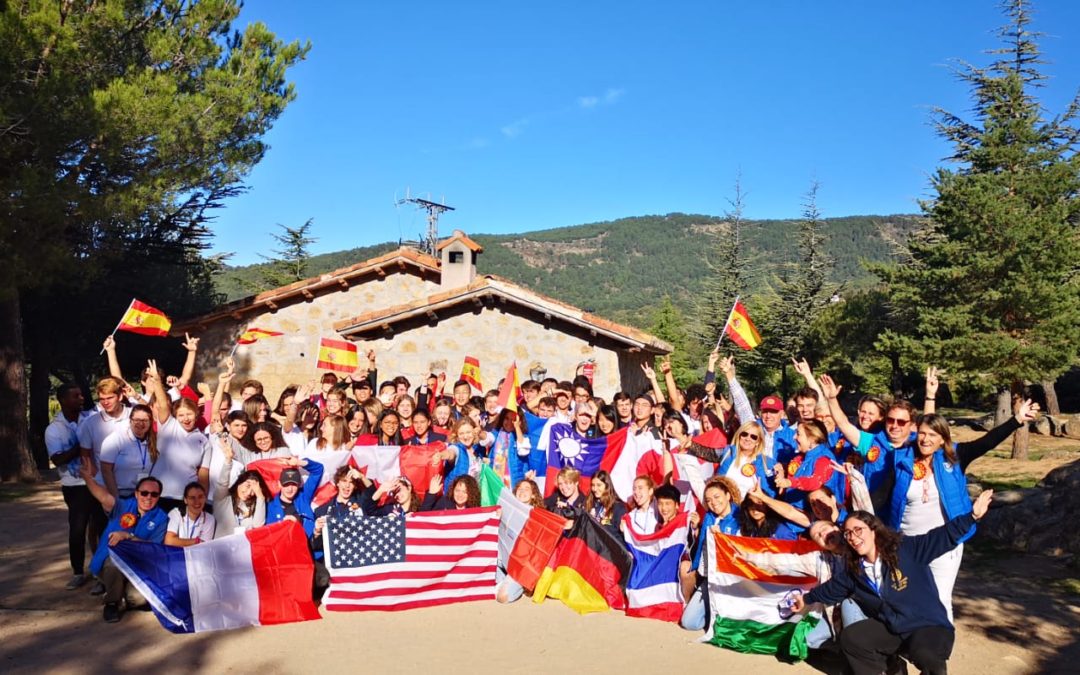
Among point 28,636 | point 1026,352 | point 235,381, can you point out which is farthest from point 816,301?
point 28,636

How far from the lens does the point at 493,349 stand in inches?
605

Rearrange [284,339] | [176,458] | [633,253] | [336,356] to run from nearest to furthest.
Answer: [176,458], [336,356], [284,339], [633,253]

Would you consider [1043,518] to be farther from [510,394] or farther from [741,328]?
[510,394]

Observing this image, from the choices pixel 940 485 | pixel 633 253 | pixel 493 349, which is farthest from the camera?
pixel 633 253

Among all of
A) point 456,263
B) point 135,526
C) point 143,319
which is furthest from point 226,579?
point 456,263

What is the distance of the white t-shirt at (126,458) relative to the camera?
7062mm

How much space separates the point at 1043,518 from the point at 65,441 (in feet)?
34.5

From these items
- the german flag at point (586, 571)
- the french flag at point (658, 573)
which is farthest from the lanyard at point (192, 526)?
→ the french flag at point (658, 573)

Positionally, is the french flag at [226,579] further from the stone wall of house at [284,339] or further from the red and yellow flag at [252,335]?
the stone wall of house at [284,339]

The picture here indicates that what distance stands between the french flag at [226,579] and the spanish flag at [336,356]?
6.68 meters

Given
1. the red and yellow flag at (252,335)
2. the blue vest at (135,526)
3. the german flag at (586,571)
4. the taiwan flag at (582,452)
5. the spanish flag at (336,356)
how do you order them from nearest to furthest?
the blue vest at (135,526) → the german flag at (586,571) → the taiwan flag at (582,452) → the spanish flag at (336,356) → the red and yellow flag at (252,335)

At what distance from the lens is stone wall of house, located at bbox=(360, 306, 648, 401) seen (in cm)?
1529

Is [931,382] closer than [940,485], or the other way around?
[940,485]

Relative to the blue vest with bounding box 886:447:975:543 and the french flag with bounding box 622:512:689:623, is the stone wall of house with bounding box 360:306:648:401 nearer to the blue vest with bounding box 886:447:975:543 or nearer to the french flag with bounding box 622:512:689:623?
the french flag with bounding box 622:512:689:623
